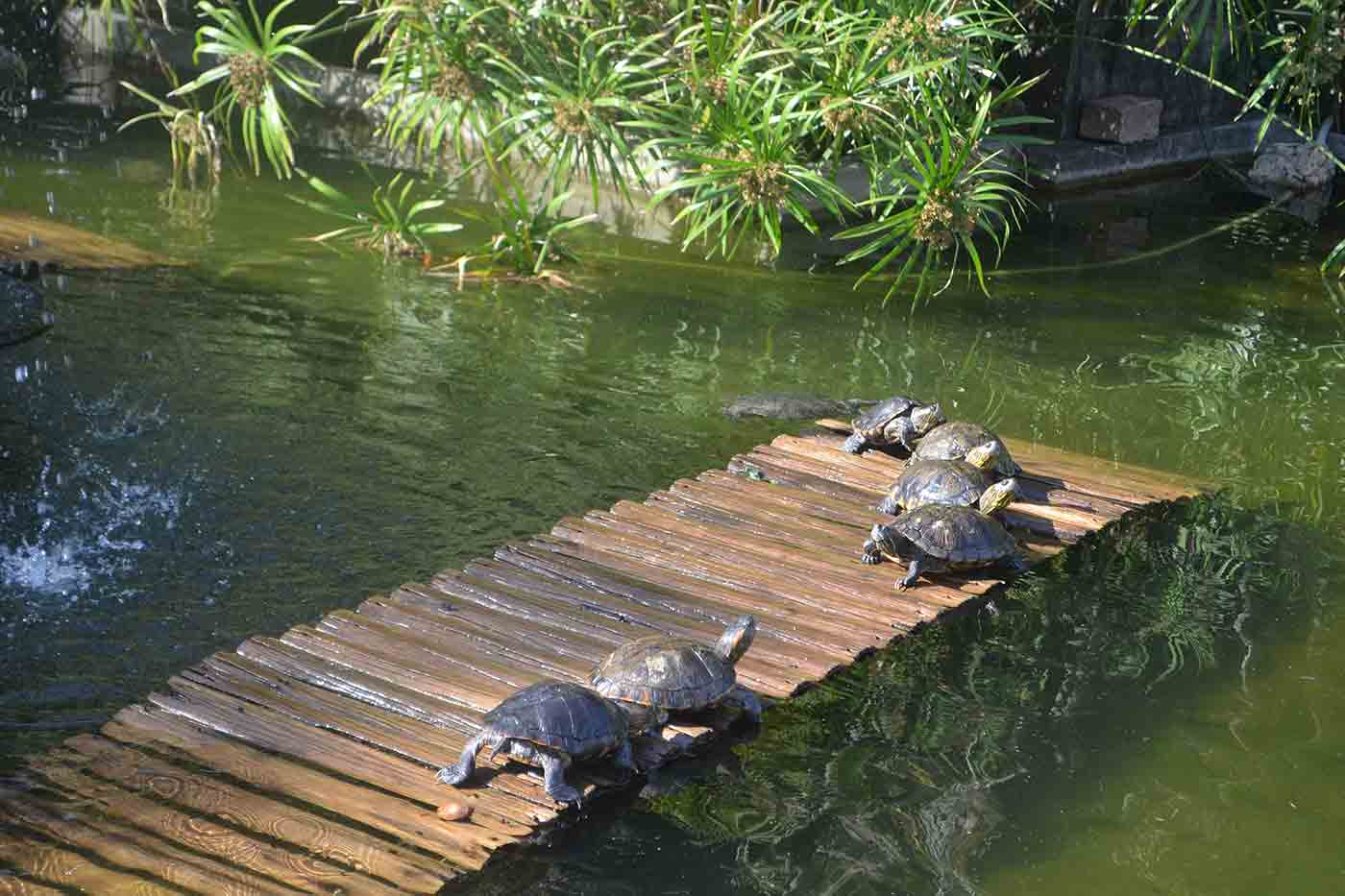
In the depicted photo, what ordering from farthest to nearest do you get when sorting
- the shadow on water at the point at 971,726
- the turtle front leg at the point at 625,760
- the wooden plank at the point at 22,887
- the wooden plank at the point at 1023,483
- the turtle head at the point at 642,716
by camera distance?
the wooden plank at the point at 1023,483, the turtle head at the point at 642,716, the turtle front leg at the point at 625,760, the shadow on water at the point at 971,726, the wooden plank at the point at 22,887

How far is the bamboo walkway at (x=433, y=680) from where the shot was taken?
13.0 ft

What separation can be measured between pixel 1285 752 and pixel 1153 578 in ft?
4.69

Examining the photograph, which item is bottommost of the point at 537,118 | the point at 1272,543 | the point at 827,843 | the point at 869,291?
→ the point at 827,843

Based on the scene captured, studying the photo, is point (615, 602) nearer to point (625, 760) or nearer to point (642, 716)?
point (642, 716)

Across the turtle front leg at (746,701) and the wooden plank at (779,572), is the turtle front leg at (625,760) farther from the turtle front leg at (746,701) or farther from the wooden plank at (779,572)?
the wooden plank at (779,572)

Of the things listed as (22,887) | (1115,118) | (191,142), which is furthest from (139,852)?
(1115,118)

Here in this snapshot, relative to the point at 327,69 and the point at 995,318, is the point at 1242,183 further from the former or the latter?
the point at 327,69

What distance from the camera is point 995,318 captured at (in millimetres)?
10438

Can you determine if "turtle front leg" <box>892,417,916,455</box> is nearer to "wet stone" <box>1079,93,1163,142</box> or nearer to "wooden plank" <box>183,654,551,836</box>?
"wooden plank" <box>183,654,551,836</box>

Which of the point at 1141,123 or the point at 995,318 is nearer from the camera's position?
the point at 995,318

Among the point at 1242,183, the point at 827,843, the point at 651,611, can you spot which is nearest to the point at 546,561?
the point at 651,611

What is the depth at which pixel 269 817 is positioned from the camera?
161 inches

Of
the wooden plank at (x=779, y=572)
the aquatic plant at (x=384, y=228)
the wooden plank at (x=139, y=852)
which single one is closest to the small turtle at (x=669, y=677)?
the wooden plank at (x=779, y=572)

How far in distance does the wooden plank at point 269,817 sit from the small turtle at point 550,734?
A: 1.29 ft
